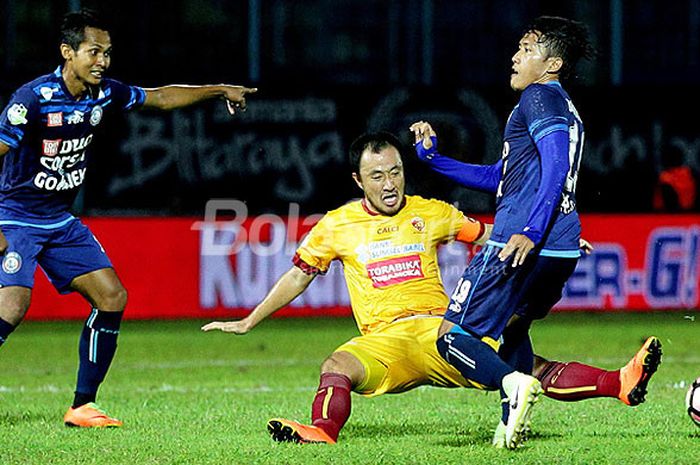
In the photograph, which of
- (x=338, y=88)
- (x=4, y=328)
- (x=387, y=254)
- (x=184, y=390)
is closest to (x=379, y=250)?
(x=387, y=254)

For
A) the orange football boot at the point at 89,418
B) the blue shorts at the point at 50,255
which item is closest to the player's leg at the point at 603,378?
the orange football boot at the point at 89,418

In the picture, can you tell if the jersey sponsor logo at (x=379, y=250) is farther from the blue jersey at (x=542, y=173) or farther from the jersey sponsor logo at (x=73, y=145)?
the jersey sponsor logo at (x=73, y=145)

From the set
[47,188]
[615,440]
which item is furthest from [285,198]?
[615,440]

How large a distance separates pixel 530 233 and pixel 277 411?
2573 millimetres

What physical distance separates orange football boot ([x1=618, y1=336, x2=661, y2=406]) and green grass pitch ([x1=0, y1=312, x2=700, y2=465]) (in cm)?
23

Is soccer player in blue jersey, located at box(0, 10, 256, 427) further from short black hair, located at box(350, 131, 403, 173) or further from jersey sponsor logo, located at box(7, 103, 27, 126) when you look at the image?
short black hair, located at box(350, 131, 403, 173)

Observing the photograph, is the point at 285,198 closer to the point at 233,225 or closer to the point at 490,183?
the point at 233,225

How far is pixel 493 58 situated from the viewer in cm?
1750

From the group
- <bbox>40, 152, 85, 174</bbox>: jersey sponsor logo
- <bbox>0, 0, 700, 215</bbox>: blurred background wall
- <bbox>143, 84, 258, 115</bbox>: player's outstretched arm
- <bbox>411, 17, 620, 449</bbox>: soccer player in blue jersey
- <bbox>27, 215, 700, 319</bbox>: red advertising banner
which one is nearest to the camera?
<bbox>411, 17, 620, 449</bbox>: soccer player in blue jersey

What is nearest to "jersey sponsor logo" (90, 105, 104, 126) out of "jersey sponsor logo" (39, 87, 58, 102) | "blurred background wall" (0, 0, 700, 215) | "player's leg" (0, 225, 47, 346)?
"jersey sponsor logo" (39, 87, 58, 102)

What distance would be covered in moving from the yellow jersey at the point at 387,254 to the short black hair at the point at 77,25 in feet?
5.14

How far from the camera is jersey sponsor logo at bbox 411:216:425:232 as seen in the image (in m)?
7.12

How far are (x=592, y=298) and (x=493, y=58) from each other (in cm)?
339

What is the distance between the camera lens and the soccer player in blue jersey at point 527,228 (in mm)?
6113
